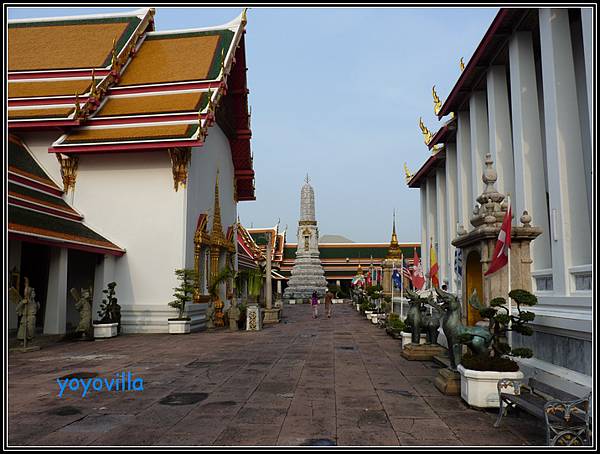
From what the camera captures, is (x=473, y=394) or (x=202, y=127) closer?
(x=473, y=394)

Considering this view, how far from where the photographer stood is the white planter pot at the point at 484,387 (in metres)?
6.24

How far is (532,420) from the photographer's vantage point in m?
5.77

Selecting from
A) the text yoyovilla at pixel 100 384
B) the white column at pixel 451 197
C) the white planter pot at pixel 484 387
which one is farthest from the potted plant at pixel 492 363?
the white column at pixel 451 197

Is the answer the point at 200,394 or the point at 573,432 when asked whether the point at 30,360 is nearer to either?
the point at 200,394

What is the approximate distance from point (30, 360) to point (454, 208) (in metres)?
12.8

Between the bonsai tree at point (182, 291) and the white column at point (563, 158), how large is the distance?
11679 millimetres

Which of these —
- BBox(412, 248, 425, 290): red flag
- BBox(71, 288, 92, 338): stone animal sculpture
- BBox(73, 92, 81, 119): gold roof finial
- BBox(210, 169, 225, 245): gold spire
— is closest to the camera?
BBox(412, 248, 425, 290): red flag

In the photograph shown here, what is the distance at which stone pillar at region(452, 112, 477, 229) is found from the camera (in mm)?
14742

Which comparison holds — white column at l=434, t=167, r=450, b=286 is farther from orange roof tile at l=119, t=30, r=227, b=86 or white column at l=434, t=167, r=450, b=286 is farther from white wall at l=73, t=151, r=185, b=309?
orange roof tile at l=119, t=30, r=227, b=86

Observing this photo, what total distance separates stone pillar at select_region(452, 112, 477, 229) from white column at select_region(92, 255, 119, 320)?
11.5m

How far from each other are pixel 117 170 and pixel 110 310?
5.16 meters

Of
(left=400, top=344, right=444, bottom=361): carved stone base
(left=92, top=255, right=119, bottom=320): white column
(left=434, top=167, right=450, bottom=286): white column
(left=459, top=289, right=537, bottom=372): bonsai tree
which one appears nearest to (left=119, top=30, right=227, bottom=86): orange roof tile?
(left=92, top=255, right=119, bottom=320): white column

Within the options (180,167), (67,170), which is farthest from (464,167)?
(67,170)

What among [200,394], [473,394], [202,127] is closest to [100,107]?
[202,127]
